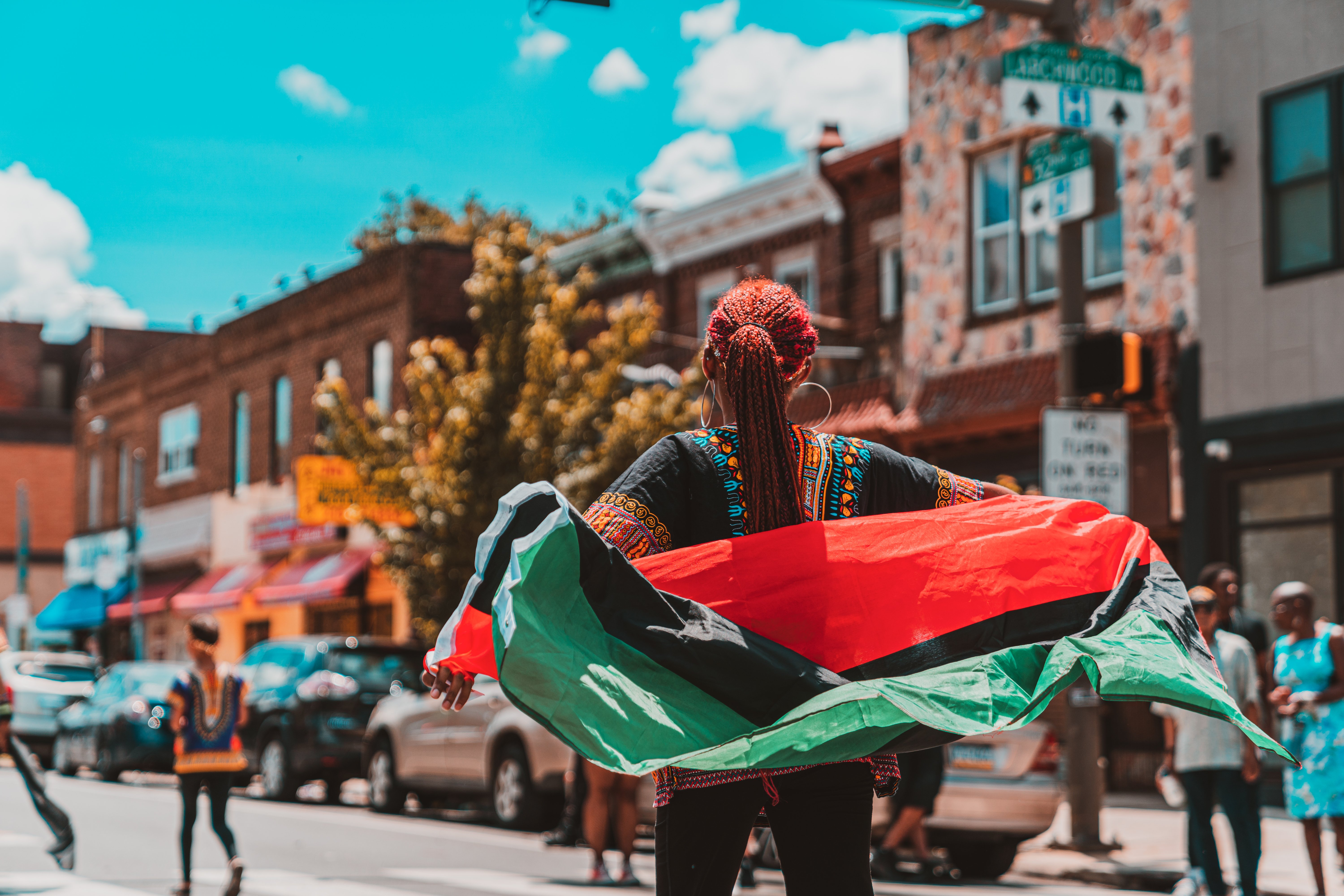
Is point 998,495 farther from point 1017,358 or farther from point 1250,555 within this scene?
point 1017,358

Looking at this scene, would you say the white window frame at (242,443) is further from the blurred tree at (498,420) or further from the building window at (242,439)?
the blurred tree at (498,420)

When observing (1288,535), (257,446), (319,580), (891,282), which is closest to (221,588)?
(257,446)

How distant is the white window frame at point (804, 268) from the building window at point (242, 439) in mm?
17552

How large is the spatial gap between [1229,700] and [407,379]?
65.1 ft

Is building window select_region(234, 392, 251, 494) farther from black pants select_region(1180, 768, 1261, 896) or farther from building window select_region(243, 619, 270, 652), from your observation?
black pants select_region(1180, 768, 1261, 896)

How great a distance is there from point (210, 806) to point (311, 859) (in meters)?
2.86

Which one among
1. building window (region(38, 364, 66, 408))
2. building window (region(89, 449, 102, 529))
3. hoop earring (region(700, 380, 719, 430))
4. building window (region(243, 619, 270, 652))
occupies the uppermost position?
building window (region(38, 364, 66, 408))

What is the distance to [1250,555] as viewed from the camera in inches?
652

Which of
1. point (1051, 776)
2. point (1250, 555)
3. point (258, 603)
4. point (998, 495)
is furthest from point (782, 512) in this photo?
point (258, 603)

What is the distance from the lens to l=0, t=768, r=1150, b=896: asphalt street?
10.3 meters

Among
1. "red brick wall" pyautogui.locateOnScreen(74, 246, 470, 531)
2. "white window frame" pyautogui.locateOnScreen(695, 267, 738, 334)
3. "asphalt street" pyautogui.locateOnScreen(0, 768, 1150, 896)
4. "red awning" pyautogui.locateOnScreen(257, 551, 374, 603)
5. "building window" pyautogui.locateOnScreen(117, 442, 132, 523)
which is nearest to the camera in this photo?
"asphalt street" pyautogui.locateOnScreen(0, 768, 1150, 896)

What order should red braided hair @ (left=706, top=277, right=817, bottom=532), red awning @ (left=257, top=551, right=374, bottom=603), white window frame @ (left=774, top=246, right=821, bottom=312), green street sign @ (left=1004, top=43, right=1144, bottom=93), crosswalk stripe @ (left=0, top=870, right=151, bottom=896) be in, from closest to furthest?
red braided hair @ (left=706, top=277, right=817, bottom=532)
crosswalk stripe @ (left=0, top=870, right=151, bottom=896)
green street sign @ (left=1004, top=43, right=1144, bottom=93)
white window frame @ (left=774, top=246, right=821, bottom=312)
red awning @ (left=257, top=551, right=374, bottom=603)

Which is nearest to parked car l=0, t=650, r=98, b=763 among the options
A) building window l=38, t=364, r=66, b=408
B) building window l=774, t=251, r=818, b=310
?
building window l=774, t=251, r=818, b=310

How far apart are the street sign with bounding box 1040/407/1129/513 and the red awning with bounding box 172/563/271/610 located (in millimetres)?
25271
